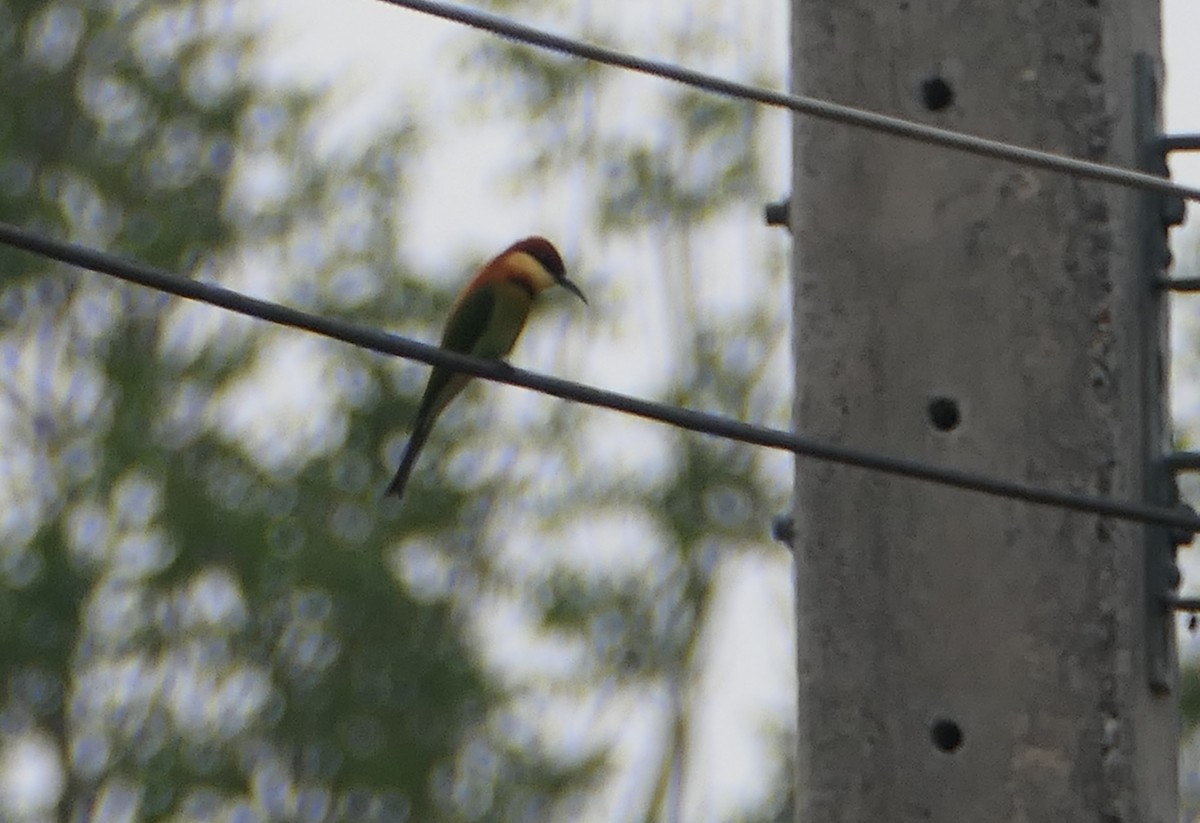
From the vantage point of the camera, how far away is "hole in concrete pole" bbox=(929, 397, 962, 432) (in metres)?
4.88

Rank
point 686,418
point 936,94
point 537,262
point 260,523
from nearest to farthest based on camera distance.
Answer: point 686,418
point 936,94
point 537,262
point 260,523

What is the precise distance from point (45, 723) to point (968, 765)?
1560 cm

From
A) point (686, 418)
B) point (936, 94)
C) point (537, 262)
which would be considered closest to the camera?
point (686, 418)

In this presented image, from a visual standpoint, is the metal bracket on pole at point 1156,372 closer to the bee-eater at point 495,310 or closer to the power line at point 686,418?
the power line at point 686,418

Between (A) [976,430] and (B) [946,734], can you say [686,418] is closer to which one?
(A) [976,430]

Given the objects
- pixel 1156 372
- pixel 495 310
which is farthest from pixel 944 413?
pixel 495 310

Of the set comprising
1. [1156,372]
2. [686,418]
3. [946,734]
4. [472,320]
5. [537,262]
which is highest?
[537,262]

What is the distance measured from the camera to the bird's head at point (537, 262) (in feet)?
27.2

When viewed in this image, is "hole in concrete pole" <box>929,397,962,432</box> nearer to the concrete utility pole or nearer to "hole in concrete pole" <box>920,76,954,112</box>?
the concrete utility pole

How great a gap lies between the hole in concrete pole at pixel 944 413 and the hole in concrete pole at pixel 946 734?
1.58 feet

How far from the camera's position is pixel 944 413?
489cm

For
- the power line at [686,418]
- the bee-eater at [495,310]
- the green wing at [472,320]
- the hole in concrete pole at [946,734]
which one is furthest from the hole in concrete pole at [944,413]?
the green wing at [472,320]

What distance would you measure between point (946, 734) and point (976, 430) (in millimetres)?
499

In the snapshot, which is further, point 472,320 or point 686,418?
point 472,320
